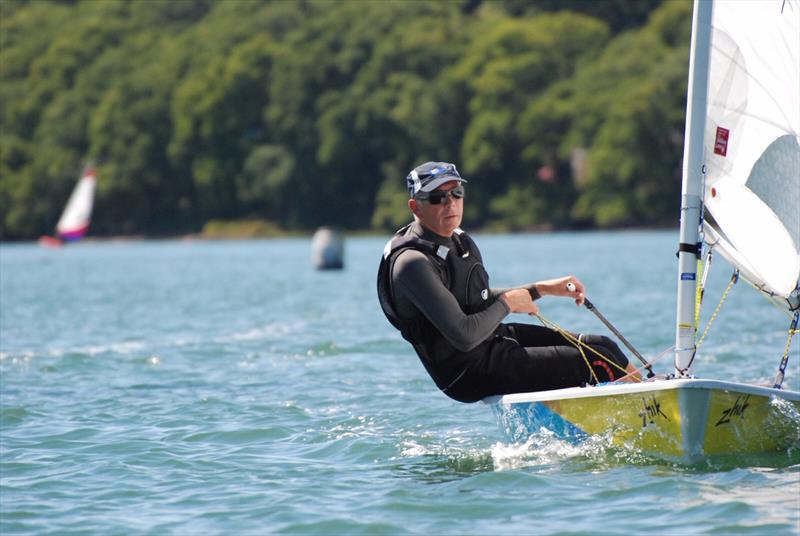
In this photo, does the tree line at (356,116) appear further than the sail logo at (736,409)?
Yes

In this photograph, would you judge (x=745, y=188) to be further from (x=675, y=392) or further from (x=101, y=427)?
(x=101, y=427)

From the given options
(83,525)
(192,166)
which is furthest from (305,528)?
(192,166)

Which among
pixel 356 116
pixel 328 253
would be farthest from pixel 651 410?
pixel 356 116

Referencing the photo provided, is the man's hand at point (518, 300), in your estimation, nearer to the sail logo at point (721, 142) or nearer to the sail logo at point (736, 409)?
the sail logo at point (736, 409)

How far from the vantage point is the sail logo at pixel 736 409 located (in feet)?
25.6

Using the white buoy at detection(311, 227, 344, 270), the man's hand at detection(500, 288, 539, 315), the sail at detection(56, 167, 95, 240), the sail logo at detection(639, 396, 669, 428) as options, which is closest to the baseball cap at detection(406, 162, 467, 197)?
the man's hand at detection(500, 288, 539, 315)

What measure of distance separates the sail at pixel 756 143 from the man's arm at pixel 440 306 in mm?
1454

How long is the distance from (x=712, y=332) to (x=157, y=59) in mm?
95921

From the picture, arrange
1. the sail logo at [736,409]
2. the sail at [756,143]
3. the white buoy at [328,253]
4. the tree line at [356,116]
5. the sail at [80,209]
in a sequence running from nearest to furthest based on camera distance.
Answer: the sail logo at [736,409], the sail at [756,143], the white buoy at [328,253], the sail at [80,209], the tree line at [356,116]

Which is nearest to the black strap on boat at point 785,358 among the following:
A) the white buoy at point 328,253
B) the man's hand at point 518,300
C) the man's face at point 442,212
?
the man's hand at point 518,300

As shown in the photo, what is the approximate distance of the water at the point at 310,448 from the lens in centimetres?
743

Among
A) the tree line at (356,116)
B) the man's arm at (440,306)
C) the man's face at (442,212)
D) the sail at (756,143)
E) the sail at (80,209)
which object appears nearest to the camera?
the man's arm at (440,306)

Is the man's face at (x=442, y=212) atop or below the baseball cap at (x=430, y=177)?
below

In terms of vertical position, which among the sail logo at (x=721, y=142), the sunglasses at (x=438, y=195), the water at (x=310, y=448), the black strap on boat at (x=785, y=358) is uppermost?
the sail logo at (x=721, y=142)
